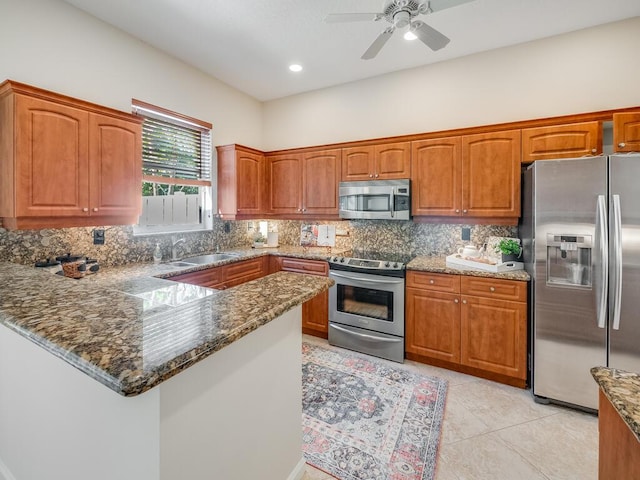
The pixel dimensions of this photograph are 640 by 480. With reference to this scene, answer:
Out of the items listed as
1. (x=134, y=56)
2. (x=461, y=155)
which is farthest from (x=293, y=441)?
(x=134, y=56)

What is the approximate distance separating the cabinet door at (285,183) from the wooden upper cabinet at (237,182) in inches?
8.7

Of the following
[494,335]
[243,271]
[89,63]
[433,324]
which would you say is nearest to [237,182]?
[243,271]

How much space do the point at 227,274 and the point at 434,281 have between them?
207 centimetres

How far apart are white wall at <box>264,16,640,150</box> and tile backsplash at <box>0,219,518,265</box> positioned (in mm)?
1126

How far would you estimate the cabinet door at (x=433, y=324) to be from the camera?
2773 millimetres

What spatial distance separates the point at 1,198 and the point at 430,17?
3472 millimetres

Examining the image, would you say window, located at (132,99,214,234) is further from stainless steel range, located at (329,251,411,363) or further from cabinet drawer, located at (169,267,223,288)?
stainless steel range, located at (329,251,411,363)

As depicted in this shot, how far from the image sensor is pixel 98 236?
271 centimetres

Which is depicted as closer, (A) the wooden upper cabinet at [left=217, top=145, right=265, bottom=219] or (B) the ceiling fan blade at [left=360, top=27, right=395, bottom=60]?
(B) the ceiling fan blade at [left=360, top=27, right=395, bottom=60]

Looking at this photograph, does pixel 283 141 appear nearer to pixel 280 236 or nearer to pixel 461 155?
pixel 280 236

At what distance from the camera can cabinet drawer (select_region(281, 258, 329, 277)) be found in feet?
11.3

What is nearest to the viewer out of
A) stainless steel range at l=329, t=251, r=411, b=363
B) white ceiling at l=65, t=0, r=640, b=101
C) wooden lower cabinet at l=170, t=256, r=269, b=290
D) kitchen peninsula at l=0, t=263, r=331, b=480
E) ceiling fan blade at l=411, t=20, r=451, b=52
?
kitchen peninsula at l=0, t=263, r=331, b=480

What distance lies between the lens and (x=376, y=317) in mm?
3135

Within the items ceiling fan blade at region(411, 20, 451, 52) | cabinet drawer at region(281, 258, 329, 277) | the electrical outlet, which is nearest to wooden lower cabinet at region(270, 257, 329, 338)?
cabinet drawer at region(281, 258, 329, 277)
